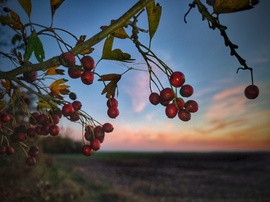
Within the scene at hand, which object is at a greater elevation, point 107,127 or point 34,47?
point 34,47

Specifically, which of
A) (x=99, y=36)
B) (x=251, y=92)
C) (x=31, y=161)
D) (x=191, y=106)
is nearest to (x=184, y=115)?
(x=191, y=106)

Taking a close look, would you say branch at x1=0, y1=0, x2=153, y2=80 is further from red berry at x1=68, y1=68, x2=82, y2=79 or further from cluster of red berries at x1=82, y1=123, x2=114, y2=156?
cluster of red berries at x1=82, y1=123, x2=114, y2=156

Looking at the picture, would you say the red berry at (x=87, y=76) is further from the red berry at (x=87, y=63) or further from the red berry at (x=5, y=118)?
the red berry at (x=5, y=118)

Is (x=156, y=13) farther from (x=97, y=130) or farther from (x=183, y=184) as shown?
(x=183, y=184)

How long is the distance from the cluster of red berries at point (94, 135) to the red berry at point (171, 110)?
184 millimetres

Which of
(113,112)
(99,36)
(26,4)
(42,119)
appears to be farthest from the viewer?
(42,119)

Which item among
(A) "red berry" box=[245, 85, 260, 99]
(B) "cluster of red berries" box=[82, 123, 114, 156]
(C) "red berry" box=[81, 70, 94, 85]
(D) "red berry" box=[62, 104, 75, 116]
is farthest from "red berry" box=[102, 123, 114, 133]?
(A) "red berry" box=[245, 85, 260, 99]

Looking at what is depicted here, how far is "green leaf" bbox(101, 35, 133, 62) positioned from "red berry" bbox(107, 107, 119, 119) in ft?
0.60

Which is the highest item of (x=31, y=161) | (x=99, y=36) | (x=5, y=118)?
(x=99, y=36)

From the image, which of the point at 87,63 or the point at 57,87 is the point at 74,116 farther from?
the point at 87,63

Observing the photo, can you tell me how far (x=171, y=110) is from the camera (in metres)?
0.52

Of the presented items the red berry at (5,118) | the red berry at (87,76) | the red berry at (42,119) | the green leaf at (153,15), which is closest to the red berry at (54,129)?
the red berry at (42,119)

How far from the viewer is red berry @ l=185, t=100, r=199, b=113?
1.71 ft

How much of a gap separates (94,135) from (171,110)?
9.2 inches
